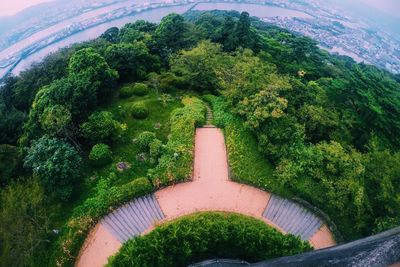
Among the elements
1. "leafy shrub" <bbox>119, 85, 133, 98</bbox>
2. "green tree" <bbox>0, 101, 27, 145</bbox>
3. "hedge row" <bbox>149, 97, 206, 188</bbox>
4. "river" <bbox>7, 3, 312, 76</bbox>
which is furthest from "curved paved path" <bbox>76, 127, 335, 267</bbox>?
"river" <bbox>7, 3, 312, 76</bbox>

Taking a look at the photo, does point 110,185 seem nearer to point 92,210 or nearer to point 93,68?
point 92,210

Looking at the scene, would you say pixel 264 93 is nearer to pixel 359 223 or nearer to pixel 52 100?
pixel 359 223

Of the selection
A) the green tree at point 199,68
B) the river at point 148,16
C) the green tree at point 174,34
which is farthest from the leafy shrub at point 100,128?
the river at point 148,16

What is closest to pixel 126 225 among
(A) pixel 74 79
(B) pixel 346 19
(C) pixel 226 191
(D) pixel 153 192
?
(D) pixel 153 192

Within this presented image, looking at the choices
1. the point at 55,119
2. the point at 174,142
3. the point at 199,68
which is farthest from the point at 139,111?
the point at 199,68

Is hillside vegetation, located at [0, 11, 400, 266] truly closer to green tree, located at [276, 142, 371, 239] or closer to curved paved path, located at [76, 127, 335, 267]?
green tree, located at [276, 142, 371, 239]

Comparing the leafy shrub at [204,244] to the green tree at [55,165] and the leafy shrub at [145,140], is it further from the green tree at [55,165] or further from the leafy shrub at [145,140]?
the leafy shrub at [145,140]
